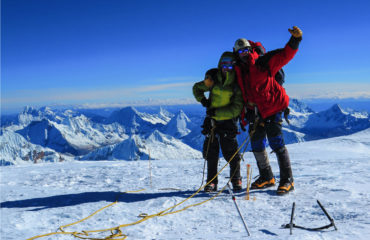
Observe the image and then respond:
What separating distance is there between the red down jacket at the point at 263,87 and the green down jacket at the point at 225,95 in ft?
0.49

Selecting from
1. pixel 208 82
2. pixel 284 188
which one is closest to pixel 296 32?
pixel 208 82

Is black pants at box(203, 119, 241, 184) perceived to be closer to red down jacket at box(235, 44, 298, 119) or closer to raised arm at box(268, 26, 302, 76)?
red down jacket at box(235, 44, 298, 119)

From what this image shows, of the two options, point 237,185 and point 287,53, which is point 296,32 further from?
point 237,185

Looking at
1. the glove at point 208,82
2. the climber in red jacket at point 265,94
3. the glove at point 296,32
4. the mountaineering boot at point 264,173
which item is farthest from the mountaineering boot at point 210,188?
the glove at point 296,32

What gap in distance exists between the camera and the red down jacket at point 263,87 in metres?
4.66

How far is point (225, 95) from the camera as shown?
508 cm

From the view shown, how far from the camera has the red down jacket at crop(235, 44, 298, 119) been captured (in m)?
4.66

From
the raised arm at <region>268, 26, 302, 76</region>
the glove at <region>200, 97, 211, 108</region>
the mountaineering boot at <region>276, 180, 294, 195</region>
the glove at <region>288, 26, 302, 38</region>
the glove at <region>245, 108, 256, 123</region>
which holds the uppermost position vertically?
the glove at <region>288, 26, 302, 38</region>

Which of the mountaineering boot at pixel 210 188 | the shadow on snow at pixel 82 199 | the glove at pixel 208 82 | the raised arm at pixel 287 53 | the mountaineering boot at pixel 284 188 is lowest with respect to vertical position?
the shadow on snow at pixel 82 199

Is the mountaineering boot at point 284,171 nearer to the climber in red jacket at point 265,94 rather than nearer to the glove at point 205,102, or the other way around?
the climber in red jacket at point 265,94

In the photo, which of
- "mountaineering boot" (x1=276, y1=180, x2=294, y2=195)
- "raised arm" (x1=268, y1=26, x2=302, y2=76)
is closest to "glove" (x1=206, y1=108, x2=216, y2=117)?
"raised arm" (x1=268, y1=26, x2=302, y2=76)

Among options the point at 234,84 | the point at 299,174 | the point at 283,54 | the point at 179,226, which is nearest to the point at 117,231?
the point at 179,226

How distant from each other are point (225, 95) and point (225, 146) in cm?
107

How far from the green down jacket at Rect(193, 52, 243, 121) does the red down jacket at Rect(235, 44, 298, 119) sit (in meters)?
0.15
